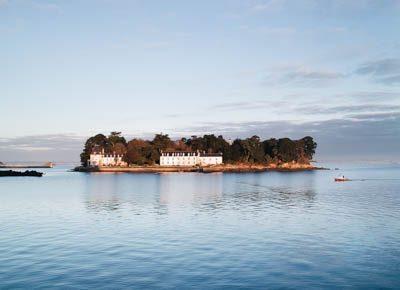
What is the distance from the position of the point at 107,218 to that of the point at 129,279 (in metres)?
26.5

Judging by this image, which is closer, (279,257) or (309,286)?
(309,286)

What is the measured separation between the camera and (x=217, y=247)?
111ft

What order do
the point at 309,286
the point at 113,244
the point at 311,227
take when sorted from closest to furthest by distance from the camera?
the point at 309,286 < the point at 113,244 < the point at 311,227

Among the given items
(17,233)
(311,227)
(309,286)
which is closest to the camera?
(309,286)

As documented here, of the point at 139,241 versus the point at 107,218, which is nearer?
the point at 139,241

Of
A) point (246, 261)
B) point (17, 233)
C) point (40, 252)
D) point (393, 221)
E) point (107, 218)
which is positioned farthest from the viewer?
point (107, 218)

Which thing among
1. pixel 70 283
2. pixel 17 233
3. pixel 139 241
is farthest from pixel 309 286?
pixel 17 233

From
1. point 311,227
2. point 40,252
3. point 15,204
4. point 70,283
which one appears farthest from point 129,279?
point 15,204

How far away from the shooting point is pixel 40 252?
3197 centimetres

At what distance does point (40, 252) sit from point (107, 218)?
61.3 feet

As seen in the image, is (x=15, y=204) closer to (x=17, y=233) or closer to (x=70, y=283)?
(x=17, y=233)

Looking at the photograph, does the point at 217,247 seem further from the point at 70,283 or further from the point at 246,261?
the point at 70,283

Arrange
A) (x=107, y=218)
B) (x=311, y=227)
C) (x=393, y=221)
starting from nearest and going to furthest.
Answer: (x=311, y=227)
(x=393, y=221)
(x=107, y=218)

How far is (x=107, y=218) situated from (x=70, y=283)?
87.9 feet
